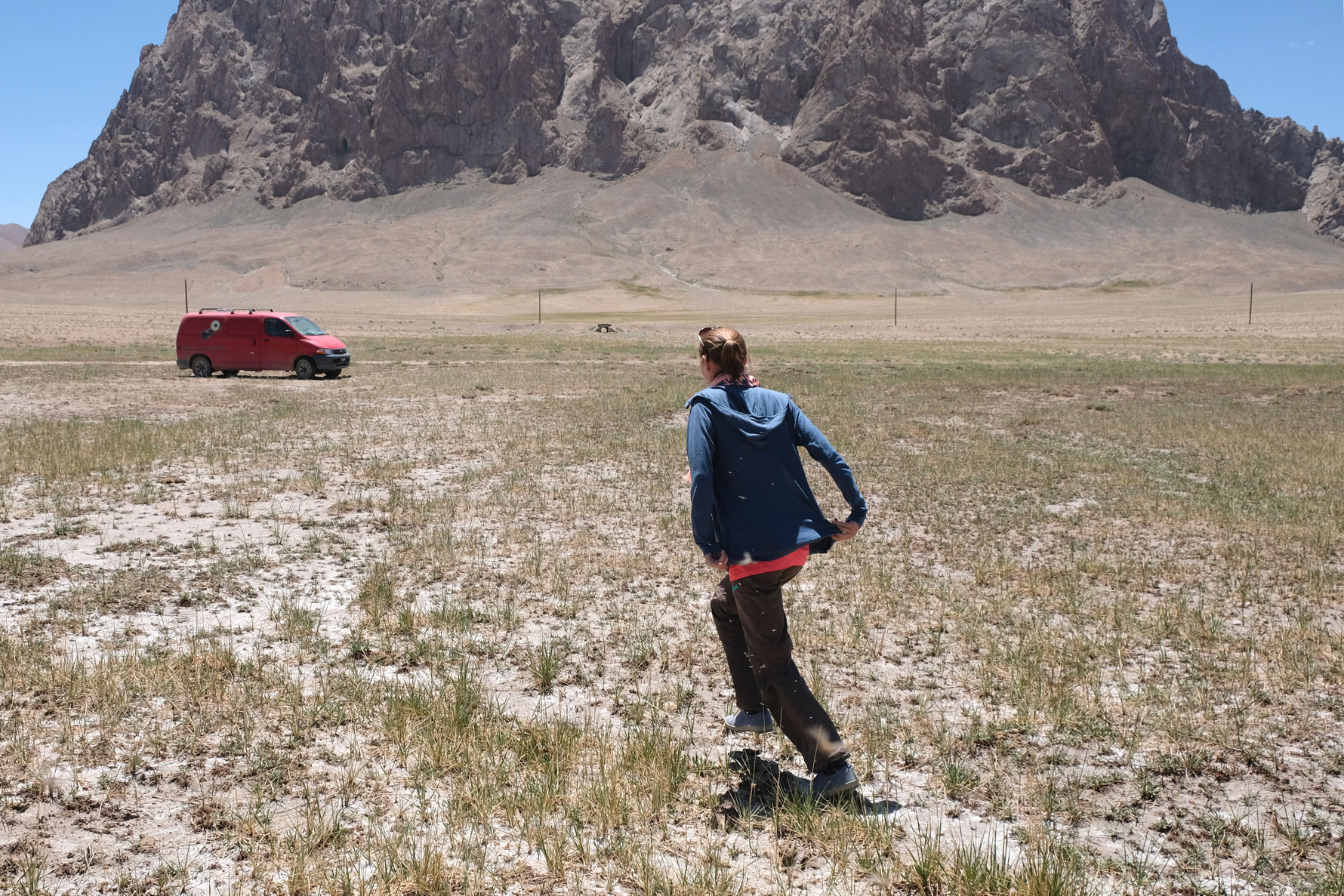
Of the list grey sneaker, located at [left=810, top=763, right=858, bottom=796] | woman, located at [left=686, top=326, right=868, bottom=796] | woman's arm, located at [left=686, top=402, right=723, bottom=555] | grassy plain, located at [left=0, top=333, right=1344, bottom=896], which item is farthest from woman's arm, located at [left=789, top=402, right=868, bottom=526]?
grassy plain, located at [left=0, top=333, right=1344, bottom=896]

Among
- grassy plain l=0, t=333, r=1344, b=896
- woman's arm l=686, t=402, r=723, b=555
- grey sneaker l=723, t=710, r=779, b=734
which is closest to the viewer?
grassy plain l=0, t=333, r=1344, b=896

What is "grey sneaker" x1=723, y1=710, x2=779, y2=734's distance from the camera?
17.3ft

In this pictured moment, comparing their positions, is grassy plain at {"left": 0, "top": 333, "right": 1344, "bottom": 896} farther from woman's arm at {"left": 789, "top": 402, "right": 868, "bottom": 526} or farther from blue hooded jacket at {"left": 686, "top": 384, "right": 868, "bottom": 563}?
woman's arm at {"left": 789, "top": 402, "right": 868, "bottom": 526}

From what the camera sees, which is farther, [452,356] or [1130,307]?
[1130,307]

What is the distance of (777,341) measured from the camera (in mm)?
58125

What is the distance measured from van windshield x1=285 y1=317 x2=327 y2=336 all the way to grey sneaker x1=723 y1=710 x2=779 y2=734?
27.4 metres

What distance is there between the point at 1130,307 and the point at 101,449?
10417cm

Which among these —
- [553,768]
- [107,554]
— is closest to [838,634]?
[553,768]

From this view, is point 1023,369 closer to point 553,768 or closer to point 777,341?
point 777,341

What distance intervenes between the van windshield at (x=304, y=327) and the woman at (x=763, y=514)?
1088 inches

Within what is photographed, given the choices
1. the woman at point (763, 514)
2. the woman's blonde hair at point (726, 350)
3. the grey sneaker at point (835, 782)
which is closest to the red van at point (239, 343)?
the woman's blonde hair at point (726, 350)

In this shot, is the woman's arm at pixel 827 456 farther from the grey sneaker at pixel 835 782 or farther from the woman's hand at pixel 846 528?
the grey sneaker at pixel 835 782

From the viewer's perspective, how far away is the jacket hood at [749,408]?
4.66 metres

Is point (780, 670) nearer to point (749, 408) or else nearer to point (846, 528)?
point (846, 528)
